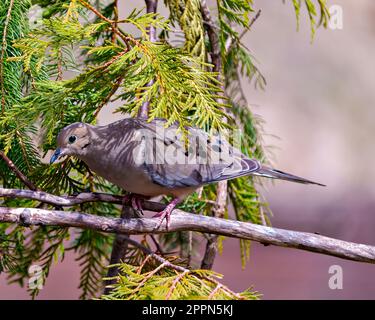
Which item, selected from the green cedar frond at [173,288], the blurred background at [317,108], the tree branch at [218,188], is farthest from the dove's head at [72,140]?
the blurred background at [317,108]

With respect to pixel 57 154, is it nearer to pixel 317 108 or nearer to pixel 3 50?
pixel 3 50

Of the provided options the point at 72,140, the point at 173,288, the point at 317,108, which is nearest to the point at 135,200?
the point at 72,140

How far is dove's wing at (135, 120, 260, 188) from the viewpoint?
155 cm

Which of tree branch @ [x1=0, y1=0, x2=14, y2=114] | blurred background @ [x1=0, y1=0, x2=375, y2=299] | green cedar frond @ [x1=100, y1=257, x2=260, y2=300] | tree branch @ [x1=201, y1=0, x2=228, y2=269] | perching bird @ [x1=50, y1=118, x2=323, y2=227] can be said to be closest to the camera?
green cedar frond @ [x1=100, y1=257, x2=260, y2=300]

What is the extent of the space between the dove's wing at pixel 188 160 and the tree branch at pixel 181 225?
6.5 inches

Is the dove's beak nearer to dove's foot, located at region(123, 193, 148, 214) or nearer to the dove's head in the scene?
the dove's head

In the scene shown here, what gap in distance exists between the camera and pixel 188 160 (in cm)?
161

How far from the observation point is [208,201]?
172 cm

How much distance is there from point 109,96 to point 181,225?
349 mm

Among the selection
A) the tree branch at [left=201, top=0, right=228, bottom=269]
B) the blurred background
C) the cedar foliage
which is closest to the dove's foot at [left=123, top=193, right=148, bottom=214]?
the cedar foliage

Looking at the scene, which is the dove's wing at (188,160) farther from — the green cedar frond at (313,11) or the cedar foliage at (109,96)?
the green cedar frond at (313,11)

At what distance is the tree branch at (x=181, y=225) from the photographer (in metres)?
1.29

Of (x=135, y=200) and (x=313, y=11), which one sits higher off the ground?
(x=313, y=11)

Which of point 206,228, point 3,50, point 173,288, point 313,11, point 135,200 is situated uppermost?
point 313,11
